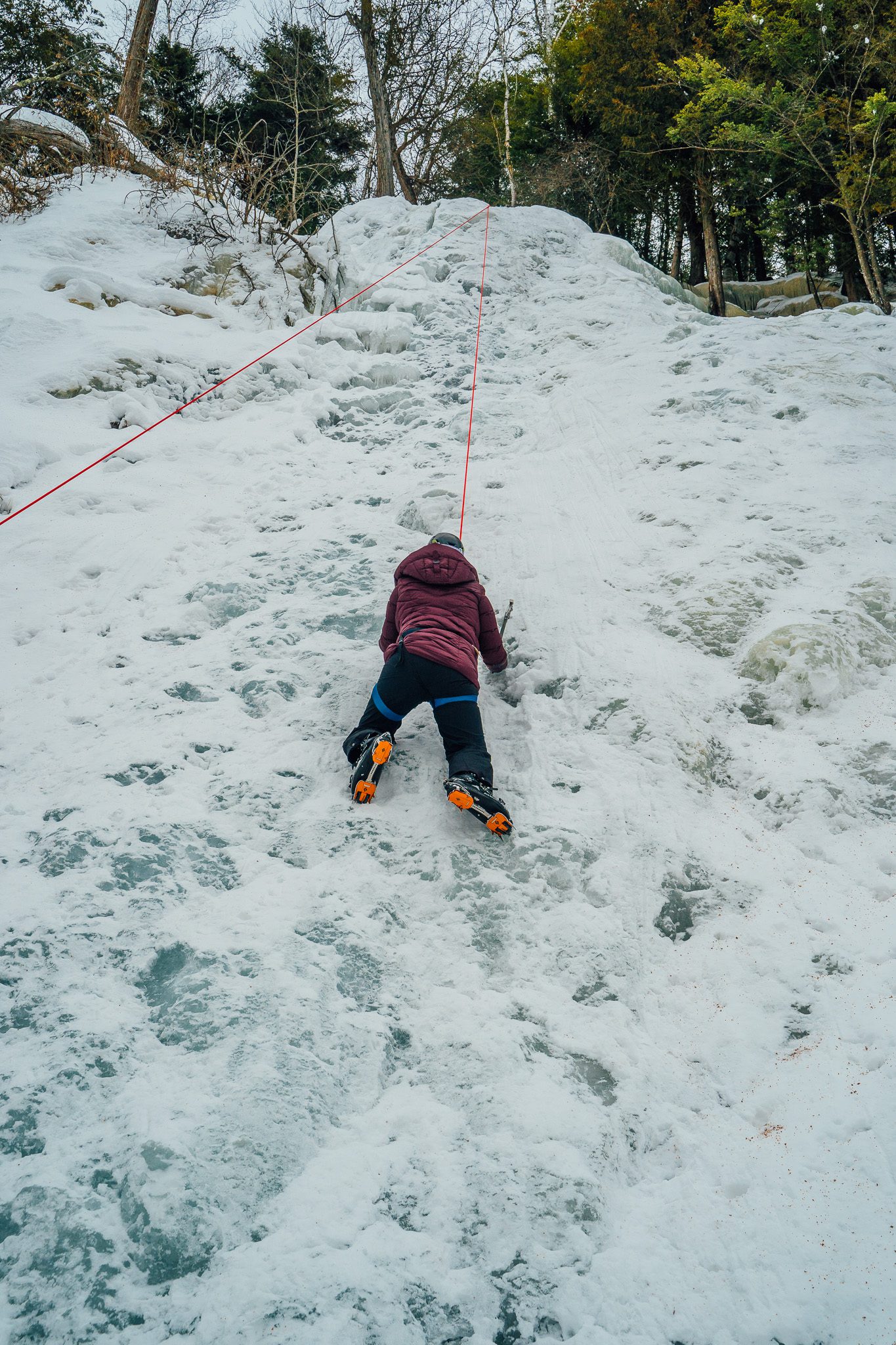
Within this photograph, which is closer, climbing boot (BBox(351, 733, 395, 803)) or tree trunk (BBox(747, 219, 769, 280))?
climbing boot (BBox(351, 733, 395, 803))

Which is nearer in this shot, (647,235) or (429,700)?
(429,700)

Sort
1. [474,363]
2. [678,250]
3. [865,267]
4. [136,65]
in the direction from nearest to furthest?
[474,363] < [865,267] < [136,65] < [678,250]

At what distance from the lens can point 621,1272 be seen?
1.70 m

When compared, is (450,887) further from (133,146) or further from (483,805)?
(133,146)

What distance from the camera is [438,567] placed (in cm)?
337

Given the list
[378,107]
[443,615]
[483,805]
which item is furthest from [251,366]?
[378,107]

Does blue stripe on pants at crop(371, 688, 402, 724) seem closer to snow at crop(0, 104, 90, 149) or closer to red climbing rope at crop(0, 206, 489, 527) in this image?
red climbing rope at crop(0, 206, 489, 527)

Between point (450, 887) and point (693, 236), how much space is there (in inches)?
568

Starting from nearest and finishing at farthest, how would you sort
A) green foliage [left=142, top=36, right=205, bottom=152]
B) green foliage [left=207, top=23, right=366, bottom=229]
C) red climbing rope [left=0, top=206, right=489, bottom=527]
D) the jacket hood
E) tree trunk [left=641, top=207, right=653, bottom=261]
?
the jacket hood → red climbing rope [left=0, top=206, right=489, bottom=527] → green foliage [left=142, top=36, right=205, bottom=152] → green foliage [left=207, top=23, right=366, bottom=229] → tree trunk [left=641, top=207, right=653, bottom=261]

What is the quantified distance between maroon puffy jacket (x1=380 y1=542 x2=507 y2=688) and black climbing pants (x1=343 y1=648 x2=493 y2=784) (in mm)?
48

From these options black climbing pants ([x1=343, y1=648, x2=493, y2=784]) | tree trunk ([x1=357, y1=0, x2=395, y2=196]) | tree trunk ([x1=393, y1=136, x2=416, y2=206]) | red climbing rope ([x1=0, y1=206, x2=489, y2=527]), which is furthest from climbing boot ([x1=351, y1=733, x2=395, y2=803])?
tree trunk ([x1=393, y1=136, x2=416, y2=206])

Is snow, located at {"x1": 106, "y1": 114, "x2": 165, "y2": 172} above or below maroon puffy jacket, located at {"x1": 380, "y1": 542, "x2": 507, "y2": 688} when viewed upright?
above

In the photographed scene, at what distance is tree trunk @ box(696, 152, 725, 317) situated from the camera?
10.2 meters

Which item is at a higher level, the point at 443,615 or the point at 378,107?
the point at 378,107
